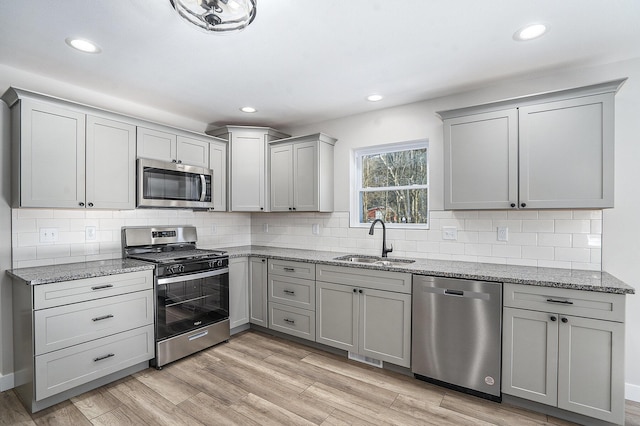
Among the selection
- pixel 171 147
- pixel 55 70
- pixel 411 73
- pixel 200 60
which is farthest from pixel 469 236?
pixel 55 70

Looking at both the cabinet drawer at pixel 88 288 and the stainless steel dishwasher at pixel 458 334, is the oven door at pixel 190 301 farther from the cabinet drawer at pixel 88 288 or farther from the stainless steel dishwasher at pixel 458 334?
the stainless steel dishwasher at pixel 458 334

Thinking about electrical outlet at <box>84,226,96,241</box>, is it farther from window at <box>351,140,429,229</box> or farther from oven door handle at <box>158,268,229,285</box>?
window at <box>351,140,429,229</box>

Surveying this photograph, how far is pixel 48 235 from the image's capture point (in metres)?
2.70

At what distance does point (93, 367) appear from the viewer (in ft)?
7.93

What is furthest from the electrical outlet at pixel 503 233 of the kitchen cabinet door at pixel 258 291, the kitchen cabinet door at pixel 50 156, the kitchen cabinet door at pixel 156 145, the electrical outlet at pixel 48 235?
the electrical outlet at pixel 48 235

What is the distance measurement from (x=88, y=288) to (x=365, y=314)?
2.21 meters

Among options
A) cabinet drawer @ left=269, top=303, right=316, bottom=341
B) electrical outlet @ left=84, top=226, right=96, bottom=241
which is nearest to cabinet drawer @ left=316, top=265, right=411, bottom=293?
cabinet drawer @ left=269, top=303, right=316, bottom=341

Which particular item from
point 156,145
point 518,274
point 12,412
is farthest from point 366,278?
point 12,412

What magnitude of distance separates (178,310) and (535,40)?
3515 mm

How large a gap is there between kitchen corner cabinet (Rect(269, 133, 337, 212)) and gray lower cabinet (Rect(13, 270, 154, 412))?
170 centimetres

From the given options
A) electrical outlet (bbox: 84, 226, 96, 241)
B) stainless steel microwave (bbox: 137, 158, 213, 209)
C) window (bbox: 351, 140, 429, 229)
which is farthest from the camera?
window (bbox: 351, 140, 429, 229)

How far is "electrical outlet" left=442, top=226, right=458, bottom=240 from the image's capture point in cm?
306

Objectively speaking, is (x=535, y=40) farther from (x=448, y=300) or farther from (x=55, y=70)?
(x=55, y=70)

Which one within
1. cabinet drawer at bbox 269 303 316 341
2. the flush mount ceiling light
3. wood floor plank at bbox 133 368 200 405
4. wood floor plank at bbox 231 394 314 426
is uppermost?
the flush mount ceiling light
